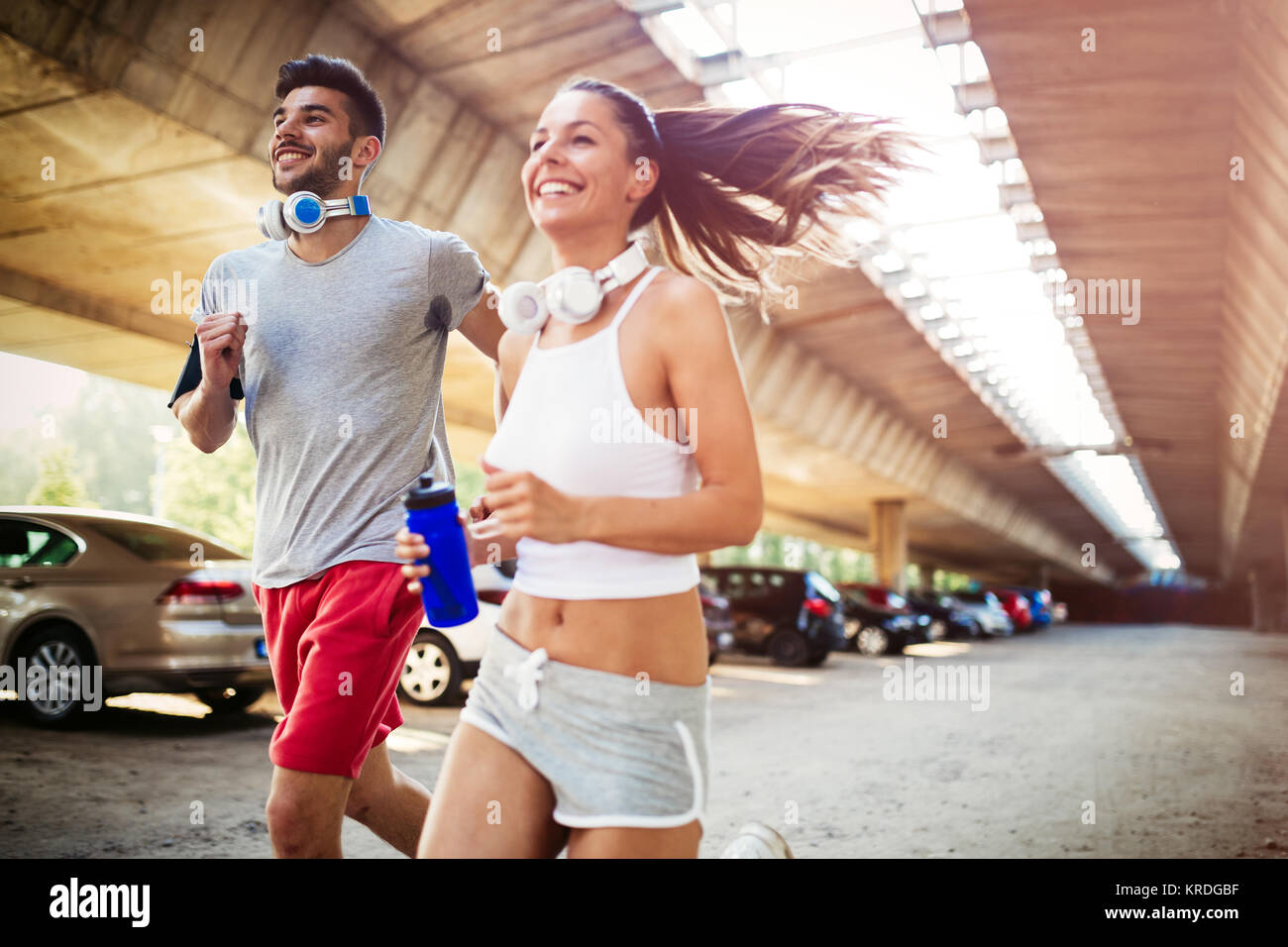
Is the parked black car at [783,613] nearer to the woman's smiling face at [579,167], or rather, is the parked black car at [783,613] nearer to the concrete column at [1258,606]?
the woman's smiling face at [579,167]

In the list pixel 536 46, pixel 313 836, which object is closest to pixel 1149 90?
pixel 536 46

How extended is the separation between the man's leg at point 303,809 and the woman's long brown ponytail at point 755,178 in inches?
56.7

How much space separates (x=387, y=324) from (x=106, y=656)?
696 cm

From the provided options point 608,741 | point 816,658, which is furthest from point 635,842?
point 816,658

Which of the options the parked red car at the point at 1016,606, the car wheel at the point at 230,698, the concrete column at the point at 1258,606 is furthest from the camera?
the concrete column at the point at 1258,606

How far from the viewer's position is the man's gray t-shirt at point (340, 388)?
2.86 metres

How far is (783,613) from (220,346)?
1763 centimetres

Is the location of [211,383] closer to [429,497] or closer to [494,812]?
[429,497]

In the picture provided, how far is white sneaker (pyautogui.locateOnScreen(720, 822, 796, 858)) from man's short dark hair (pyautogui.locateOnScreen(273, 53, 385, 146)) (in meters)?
2.13

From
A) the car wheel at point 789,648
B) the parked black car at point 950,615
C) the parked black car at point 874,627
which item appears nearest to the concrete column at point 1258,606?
the parked black car at point 950,615

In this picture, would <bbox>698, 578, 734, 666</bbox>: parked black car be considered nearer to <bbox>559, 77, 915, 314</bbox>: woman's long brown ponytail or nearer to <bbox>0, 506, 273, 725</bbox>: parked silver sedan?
<bbox>0, 506, 273, 725</bbox>: parked silver sedan

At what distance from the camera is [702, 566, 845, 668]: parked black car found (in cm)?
1972

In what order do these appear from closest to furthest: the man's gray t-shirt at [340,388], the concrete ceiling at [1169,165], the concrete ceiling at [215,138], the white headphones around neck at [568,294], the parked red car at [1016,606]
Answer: the white headphones around neck at [568,294] < the man's gray t-shirt at [340,388] < the concrete ceiling at [215,138] < the concrete ceiling at [1169,165] < the parked red car at [1016,606]
